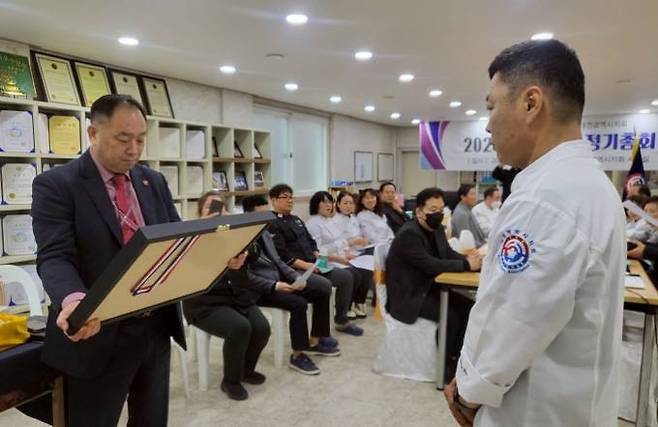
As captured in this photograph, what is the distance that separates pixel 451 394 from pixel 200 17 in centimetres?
273

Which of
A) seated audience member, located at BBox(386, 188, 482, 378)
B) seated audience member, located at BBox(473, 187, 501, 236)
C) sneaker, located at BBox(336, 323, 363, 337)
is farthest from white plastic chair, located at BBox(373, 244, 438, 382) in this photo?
seated audience member, located at BBox(473, 187, 501, 236)

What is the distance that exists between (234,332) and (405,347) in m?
1.10

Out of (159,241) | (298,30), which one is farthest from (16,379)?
(298,30)

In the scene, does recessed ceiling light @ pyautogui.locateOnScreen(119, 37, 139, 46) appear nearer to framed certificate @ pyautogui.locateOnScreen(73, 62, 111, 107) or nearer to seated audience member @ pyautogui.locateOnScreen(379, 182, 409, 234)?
framed certificate @ pyautogui.locateOnScreen(73, 62, 111, 107)

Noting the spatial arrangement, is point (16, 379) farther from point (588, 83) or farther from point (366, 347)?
point (588, 83)

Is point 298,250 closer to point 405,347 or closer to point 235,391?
point 405,347

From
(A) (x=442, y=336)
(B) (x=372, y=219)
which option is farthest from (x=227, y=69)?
(A) (x=442, y=336)

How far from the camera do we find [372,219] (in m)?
5.00

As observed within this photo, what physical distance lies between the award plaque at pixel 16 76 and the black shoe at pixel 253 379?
8.51 feet

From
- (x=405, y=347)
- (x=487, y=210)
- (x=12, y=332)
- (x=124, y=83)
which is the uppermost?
(x=124, y=83)

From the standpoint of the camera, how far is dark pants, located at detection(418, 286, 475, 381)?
284cm

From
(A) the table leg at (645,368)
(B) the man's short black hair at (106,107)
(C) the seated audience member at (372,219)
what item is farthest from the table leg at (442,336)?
(C) the seated audience member at (372,219)

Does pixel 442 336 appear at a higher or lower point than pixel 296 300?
lower

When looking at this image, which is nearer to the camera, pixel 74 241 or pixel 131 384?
pixel 74 241
